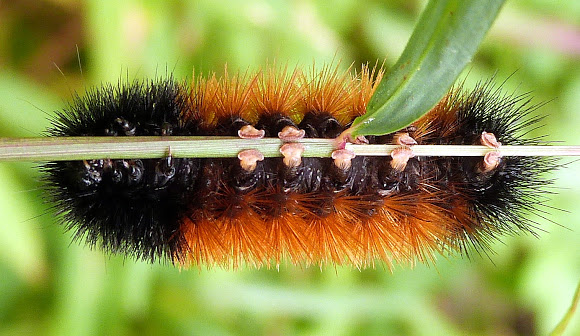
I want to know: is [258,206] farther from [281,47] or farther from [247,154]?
[281,47]

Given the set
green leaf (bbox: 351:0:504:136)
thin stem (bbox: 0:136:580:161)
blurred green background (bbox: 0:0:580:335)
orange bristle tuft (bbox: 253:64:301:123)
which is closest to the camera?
green leaf (bbox: 351:0:504:136)

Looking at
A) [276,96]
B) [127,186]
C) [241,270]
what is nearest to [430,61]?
[276,96]

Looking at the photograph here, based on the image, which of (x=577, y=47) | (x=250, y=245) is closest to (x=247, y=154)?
(x=250, y=245)

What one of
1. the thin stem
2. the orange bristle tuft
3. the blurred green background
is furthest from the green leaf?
the blurred green background

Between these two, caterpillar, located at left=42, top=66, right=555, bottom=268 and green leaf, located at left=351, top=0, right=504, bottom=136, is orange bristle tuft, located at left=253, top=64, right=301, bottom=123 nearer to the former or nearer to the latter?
caterpillar, located at left=42, top=66, right=555, bottom=268

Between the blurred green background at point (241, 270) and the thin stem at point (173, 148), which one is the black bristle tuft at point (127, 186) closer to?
the thin stem at point (173, 148)

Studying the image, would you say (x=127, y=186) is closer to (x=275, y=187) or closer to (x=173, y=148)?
(x=173, y=148)
